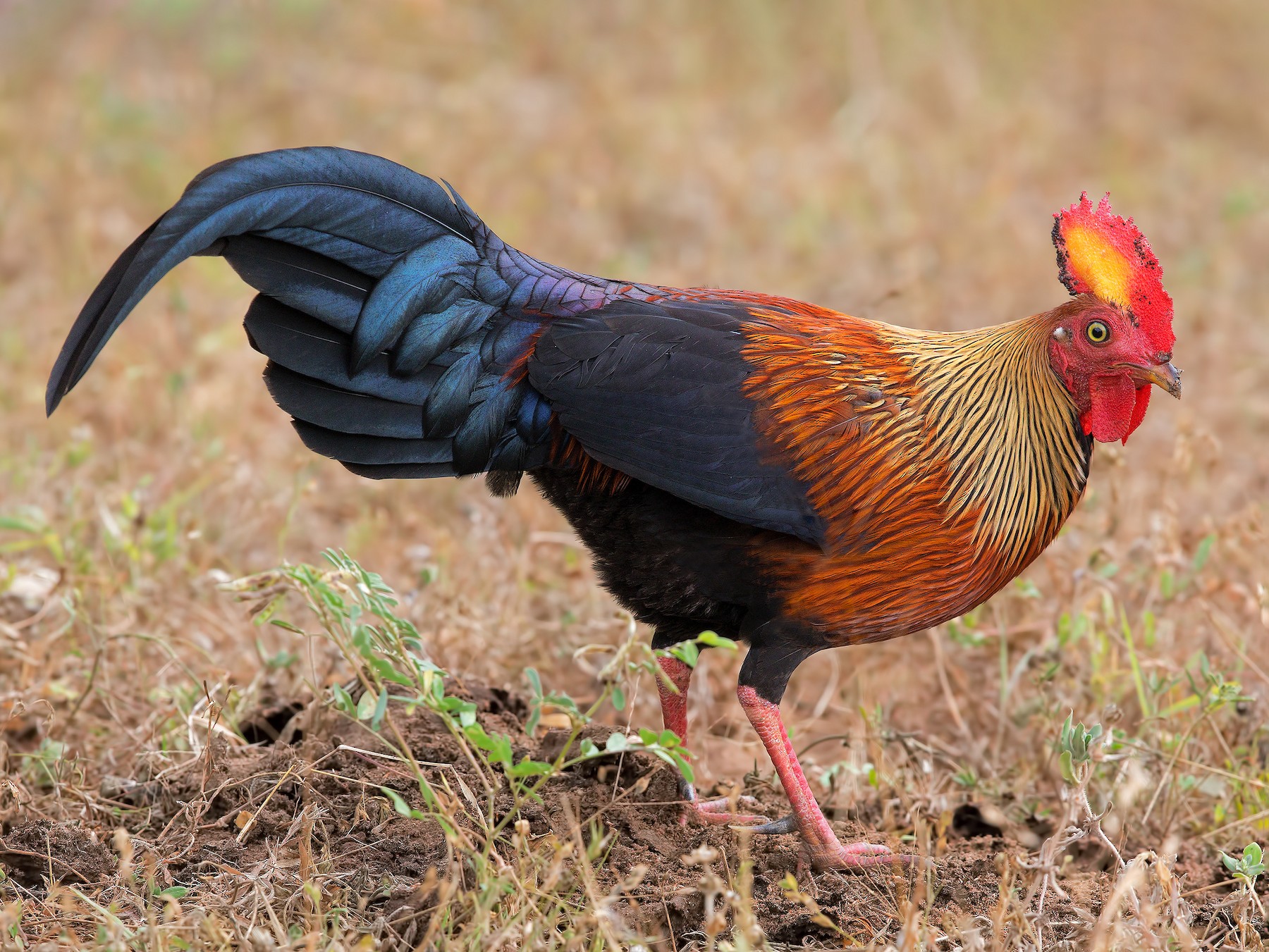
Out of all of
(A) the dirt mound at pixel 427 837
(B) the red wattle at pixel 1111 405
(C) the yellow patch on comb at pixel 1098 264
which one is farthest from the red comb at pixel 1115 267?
(A) the dirt mound at pixel 427 837

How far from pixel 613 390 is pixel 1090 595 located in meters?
2.37

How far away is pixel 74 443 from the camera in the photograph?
5.56 meters

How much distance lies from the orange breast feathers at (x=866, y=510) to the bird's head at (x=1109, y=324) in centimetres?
41

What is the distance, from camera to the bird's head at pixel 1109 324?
359 centimetres

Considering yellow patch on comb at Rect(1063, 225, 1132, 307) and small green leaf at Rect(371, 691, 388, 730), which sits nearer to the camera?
small green leaf at Rect(371, 691, 388, 730)

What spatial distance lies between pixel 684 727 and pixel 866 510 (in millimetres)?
1005

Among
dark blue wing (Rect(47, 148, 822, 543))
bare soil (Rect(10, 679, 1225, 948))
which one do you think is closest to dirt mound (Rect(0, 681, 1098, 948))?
bare soil (Rect(10, 679, 1225, 948))

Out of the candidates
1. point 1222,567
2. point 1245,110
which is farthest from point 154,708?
point 1245,110

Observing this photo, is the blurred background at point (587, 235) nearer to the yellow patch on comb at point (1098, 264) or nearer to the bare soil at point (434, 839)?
the bare soil at point (434, 839)

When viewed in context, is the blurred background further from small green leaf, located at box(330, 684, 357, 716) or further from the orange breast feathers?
small green leaf, located at box(330, 684, 357, 716)

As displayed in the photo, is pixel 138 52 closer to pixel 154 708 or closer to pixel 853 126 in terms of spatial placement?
pixel 853 126

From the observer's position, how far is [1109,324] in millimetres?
3604

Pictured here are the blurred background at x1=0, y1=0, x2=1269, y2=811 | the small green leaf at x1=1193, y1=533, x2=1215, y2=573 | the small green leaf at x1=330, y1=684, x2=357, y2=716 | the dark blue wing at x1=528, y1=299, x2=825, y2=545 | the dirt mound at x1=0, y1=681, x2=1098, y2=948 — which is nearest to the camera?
the small green leaf at x1=330, y1=684, x2=357, y2=716

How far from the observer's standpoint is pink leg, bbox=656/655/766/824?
389cm
